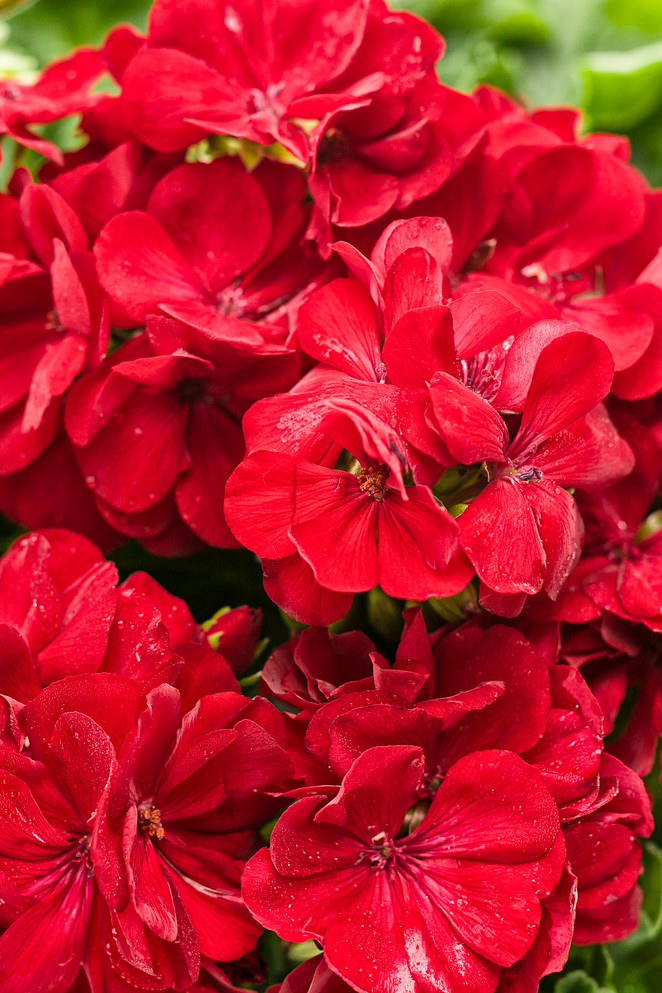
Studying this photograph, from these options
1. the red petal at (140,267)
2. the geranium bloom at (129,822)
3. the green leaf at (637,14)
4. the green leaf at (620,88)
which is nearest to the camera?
the geranium bloom at (129,822)

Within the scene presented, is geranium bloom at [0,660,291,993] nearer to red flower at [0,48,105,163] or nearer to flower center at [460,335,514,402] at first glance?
flower center at [460,335,514,402]

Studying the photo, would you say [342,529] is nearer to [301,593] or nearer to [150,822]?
[301,593]

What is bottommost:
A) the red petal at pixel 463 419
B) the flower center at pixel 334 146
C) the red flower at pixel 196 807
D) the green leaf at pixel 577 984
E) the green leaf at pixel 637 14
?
the green leaf at pixel 577 984

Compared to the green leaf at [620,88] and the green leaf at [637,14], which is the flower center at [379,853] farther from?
the green leaf at [637,14]

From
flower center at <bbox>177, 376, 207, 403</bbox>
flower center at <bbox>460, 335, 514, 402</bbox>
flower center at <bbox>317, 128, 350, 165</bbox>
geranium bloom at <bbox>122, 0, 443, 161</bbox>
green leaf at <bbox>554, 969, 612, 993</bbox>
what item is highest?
geranium bloom at <bbox>122, 0, 443, 161</bbox>

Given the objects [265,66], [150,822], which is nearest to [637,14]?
[265,66]

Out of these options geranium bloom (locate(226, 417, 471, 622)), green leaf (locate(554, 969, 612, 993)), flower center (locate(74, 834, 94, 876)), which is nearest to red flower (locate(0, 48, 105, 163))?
geranium bloom (locate(226, 417, 471, 622))

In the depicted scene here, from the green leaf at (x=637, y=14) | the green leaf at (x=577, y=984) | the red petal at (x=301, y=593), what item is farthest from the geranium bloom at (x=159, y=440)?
the green leaf at (x=637, y=14)

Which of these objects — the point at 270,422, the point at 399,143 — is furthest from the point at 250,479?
the point at 399,143
